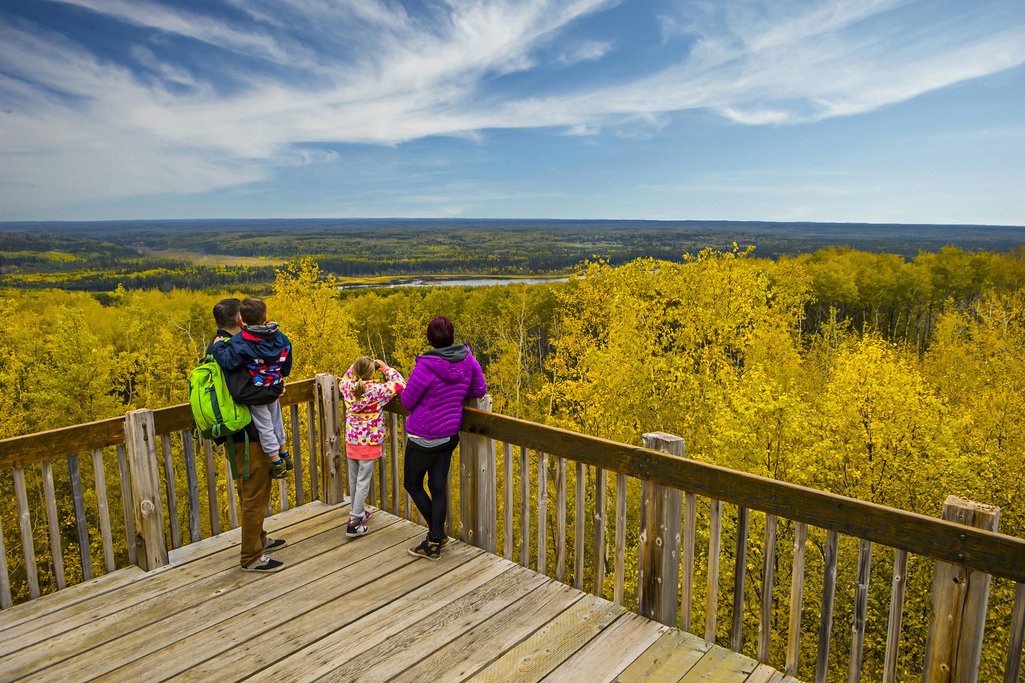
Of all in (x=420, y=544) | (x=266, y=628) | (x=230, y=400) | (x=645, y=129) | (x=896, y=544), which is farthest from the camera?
(x=645, y=129)

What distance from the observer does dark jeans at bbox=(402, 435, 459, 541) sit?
441cm

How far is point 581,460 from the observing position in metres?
3.73

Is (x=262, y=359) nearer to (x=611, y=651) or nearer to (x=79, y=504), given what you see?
(x=79, y=504)

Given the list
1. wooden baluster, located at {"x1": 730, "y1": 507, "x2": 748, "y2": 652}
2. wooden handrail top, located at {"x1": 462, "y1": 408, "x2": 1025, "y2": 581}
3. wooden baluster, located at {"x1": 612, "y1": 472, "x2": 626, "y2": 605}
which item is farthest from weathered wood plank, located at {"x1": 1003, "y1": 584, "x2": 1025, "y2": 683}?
wooden baluster, located at {"x1": 612, "y1": 472, "x2": 626, "y2": 605}

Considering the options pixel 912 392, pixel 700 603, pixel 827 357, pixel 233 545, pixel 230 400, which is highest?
pixel 230 400

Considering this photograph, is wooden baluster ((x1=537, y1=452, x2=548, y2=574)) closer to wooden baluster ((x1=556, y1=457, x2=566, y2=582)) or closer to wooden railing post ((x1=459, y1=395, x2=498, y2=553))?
wooden baluster ((x1=556, y1=457, x2=566, y2=582))

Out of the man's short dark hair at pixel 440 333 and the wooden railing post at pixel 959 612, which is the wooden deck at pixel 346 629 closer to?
the wooden railing post at pixel 959 612

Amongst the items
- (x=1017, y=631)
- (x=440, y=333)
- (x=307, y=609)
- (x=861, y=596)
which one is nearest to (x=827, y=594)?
(x=861, y=596)

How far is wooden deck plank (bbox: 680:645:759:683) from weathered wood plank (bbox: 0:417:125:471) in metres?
3.80

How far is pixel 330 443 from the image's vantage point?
542 cm

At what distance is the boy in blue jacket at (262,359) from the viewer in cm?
394

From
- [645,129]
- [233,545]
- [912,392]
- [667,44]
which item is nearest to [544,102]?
[645,129]

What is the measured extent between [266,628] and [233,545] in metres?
1.30

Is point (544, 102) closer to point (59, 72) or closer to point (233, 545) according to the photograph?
point (59, 72)
